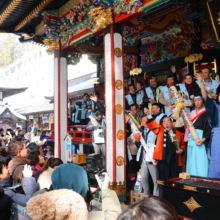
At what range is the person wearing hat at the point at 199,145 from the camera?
4.89 metres

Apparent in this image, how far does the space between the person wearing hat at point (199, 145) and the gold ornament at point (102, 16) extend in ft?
8.98

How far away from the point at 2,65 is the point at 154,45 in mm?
54644

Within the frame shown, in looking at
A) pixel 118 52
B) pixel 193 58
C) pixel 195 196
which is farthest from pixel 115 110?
pixel 193 58

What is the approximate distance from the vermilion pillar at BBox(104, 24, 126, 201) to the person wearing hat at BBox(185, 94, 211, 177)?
1.52m

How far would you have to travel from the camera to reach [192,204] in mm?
3465

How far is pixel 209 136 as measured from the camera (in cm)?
486

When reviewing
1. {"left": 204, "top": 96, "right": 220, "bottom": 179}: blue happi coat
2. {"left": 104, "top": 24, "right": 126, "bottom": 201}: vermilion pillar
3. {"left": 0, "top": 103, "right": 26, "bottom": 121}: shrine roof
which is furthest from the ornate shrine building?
{"left": 0, "top": 103, "right": 26, "bottom": 121}: shrine roof

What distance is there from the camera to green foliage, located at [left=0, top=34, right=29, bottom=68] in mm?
56656

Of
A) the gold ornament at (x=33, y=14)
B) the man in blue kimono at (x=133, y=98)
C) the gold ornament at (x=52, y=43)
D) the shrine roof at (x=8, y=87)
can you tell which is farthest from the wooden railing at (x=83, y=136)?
the shrine roof at (x=8, y=87)

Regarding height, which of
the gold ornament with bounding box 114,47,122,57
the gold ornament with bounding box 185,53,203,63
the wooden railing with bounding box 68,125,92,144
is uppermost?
the gold ornament with bounding box 185,53,203,63

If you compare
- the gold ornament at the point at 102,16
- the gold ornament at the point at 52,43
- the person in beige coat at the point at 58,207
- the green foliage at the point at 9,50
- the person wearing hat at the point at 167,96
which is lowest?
the person in beige coat at the point at 58,207

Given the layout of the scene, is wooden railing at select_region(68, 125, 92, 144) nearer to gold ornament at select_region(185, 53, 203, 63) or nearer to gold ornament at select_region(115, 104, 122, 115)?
gold ornament at select_region(115, 104, 122, 115)

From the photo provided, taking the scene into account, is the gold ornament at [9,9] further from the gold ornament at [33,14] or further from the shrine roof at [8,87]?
the shrine roof at [8,87]

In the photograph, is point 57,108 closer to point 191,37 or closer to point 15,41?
point 191,37
